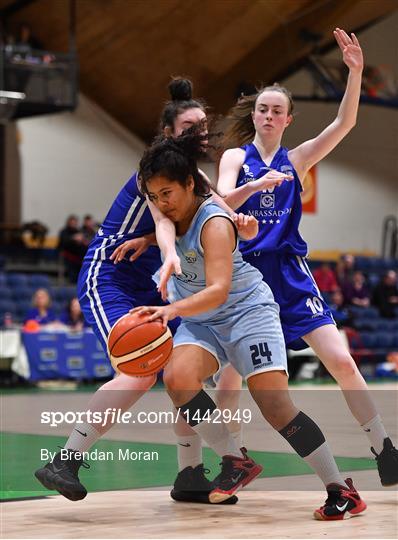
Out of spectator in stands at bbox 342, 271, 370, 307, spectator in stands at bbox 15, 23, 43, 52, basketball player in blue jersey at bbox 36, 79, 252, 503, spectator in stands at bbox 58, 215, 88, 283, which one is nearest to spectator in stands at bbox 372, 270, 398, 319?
spectator in stands at bbox 342, 271, 370, 307

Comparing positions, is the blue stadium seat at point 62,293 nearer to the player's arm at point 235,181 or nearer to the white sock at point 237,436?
the white sock at point 237,436

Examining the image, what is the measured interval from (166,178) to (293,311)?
929 millimetres

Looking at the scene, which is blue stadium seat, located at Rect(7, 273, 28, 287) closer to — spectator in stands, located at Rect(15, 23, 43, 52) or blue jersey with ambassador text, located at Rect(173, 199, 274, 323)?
spectator in stands, located at Rect(15, 23, 43, 52)

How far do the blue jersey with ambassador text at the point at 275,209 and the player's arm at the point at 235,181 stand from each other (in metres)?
0.05

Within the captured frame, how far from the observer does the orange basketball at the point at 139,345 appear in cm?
364

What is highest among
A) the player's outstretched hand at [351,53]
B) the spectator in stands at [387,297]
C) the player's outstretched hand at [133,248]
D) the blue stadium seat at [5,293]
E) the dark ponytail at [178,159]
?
the player's outstretched hand at [351,53]

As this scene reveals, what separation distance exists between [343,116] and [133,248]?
44.0 inches

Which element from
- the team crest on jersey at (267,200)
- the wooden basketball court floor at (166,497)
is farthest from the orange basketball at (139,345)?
the team crest on jersey at (267,200)

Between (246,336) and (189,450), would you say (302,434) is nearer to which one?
(246,336)

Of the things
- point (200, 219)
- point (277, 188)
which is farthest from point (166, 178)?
point (277, 188)

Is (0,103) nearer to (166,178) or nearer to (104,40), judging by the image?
A: (104,40)

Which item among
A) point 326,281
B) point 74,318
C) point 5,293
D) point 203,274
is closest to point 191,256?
point 203,274

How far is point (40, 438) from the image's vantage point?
7070mm

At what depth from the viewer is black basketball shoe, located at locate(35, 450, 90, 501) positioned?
394cm
